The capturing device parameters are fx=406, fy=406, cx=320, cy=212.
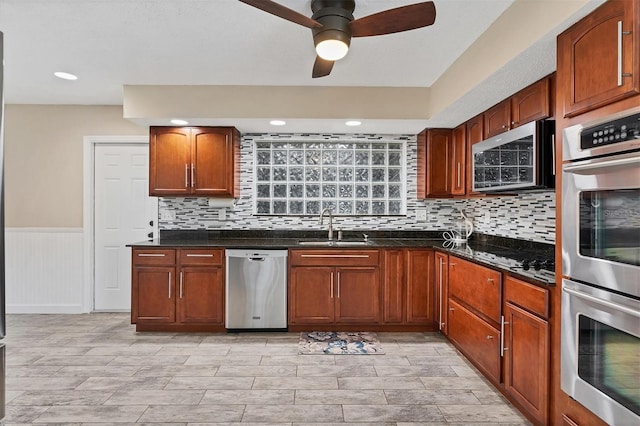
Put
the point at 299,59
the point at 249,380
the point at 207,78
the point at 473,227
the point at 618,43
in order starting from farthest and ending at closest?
the point at 473,227, the point at 207,78, the point at 299,59, the point at 249,380, the point at 618,43

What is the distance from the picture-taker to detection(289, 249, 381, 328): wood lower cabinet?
393cm

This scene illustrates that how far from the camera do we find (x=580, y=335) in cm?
180

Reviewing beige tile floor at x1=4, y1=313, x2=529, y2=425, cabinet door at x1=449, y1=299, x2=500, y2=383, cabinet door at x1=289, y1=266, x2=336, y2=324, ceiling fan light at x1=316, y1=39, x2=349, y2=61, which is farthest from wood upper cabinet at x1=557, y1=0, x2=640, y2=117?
cabinet door at x1=289, y1=266, x2=336, y2=324

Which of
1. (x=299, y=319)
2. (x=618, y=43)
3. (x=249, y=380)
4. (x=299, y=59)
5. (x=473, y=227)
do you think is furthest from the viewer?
(x=473, y=227)

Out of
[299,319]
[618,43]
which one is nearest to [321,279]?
[299,319]

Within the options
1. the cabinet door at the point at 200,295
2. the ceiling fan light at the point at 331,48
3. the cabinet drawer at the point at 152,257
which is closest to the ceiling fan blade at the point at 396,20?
the ceiling fan light at the point at 331,48

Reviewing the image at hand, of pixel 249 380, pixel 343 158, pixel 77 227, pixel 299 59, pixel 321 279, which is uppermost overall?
pixel 299 59

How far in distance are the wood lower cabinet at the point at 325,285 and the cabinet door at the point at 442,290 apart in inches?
24.2

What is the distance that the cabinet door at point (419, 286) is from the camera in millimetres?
3957

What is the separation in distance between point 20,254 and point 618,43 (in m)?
5.64

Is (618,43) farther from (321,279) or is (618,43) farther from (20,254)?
(20,254)

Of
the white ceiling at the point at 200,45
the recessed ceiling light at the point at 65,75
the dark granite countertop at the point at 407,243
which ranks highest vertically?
the recessed ceiling light at the point at 65,75

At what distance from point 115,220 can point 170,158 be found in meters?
1.22

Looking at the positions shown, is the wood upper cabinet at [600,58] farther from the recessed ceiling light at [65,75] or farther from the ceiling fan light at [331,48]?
the recessed ceiling light at [65,75]
